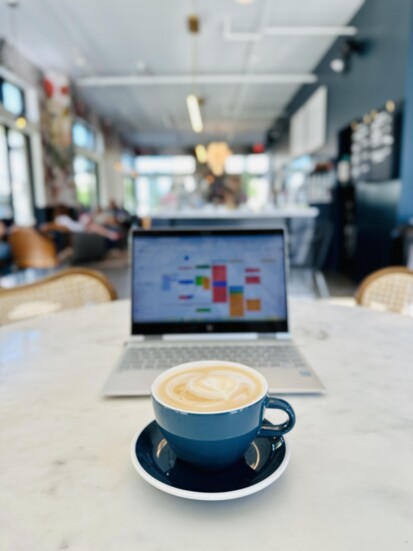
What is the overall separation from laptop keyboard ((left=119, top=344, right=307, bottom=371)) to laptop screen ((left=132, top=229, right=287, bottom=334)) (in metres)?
0.07

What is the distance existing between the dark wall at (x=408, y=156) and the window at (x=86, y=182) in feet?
22.5

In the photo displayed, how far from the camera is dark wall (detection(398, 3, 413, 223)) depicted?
3766mm

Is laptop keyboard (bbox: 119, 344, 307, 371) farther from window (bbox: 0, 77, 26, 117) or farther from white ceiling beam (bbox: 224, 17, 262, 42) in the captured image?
window (bbox: 0, 77, 26, 117)

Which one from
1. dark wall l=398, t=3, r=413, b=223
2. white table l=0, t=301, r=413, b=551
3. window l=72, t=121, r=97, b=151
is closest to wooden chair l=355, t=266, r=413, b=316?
white table l=0, t=301, r=413, b=551

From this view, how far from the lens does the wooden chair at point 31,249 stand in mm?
5211

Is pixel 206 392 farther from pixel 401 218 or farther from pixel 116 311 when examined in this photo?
pixel 401 218

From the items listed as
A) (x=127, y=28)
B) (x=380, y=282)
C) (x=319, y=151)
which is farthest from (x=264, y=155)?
(x=380, y=282)

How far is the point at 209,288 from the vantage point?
35.4 inches

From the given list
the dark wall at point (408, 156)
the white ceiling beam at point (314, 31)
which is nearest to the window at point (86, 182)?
the white ceiling beam at point (314, 31)

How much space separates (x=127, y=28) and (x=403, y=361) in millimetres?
6134

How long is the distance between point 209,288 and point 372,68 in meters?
4.75

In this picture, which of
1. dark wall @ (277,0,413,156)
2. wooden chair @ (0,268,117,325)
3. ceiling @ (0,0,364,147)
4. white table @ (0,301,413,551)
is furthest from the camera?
ceiling @ (0,0,364,147)

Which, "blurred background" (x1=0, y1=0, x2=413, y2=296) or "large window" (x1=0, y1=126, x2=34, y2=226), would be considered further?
"large window" (x1=0, y1=126, x2=34, y2=226)

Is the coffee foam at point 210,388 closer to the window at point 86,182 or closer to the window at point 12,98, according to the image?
the window at point 12,98
